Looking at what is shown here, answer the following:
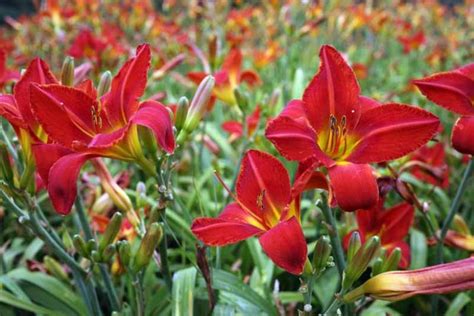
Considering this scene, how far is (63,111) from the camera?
886mm

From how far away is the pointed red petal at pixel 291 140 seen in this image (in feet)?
2.78

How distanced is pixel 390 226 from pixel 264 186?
0.43 metres

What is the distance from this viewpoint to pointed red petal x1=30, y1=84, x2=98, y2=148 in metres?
0.87

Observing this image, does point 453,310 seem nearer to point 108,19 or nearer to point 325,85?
point 325,85

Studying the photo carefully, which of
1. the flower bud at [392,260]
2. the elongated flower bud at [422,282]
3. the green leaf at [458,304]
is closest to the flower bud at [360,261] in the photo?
the elongated flower bud at [422,282]

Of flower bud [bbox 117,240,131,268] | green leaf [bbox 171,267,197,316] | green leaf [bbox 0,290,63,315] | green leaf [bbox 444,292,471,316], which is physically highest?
flower bud [bbox 117,240,131,268]

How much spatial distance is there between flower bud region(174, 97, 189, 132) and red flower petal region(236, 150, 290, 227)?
0.18 metres

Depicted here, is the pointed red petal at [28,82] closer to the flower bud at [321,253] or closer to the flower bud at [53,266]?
the flower bud at [53,266]

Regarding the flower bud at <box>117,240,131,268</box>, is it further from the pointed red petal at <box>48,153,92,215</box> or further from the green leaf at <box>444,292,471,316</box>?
the green leaf at <box>444,292,471,316</box>

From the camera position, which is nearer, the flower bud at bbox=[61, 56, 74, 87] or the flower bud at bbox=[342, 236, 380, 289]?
the flower bud at bbox=[342, 236, 380, 289]

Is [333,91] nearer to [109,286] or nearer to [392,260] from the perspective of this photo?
[392,260]

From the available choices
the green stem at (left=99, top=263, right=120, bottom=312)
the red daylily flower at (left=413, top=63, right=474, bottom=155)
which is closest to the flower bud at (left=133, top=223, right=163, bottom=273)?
the green stem at (left=99, top=263, right=120, bottom=312)

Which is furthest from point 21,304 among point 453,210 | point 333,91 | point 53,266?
point 453,210

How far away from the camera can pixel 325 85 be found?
0.92m
